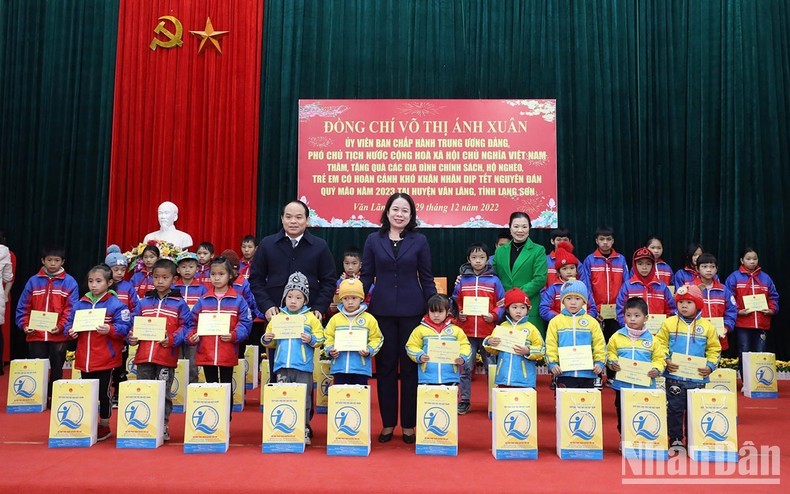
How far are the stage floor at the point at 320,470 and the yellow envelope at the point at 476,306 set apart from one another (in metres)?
1.04

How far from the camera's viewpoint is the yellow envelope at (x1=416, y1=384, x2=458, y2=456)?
11.2 feet

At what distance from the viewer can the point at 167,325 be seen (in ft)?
13.3

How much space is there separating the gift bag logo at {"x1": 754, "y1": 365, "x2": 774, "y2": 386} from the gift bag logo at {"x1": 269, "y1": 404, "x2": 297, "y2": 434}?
400 cm

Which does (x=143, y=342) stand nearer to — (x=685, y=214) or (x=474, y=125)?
(x=474, y=125)

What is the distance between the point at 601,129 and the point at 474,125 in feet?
4.65

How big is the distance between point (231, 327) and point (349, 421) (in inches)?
46.3

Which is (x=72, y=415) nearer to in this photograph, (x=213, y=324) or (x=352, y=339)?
(x=213, y=324)

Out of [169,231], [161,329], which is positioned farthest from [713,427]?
[169,231]

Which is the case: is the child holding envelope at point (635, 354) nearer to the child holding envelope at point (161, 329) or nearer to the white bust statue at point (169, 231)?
the child holding envelope at point (161, 329)

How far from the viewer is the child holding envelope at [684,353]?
3.65m

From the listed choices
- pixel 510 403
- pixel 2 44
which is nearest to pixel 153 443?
pixel 510 403

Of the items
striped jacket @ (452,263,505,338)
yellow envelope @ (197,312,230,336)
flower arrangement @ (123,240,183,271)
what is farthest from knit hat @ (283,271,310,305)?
flower arrangement @ (123,240,183,271)

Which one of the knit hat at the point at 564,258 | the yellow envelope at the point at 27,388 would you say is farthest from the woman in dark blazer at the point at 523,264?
the yellow envelope at the point at 27,388

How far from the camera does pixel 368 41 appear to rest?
7.64 meters
